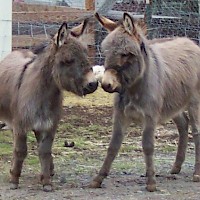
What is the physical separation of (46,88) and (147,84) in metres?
0.98

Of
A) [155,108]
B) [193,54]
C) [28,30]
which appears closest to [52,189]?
[155,108]

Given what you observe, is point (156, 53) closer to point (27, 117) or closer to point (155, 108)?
point (155, 108)

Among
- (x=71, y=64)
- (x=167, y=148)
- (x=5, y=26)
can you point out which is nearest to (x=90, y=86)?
(x=71, y=64)

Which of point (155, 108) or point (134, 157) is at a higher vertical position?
point (155, 108)

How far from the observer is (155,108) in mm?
7098

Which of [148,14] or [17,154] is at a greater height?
[148,14]

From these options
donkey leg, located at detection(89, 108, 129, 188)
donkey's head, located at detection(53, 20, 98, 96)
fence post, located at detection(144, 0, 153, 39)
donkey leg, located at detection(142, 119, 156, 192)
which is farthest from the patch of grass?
fence post, located at detection(144, 0, 153, 39)

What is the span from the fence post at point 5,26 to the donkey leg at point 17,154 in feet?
11.5

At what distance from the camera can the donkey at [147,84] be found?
6785mm

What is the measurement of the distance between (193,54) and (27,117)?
2231 millimetres

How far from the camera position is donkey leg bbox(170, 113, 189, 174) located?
803 cm

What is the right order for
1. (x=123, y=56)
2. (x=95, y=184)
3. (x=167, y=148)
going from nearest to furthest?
1. (x=123, y=56)
2. (x=95, y=184)
3. (x=167, y=148)

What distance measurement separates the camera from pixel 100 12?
1325cm

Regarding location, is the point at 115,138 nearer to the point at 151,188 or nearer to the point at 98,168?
the point at 151,188
